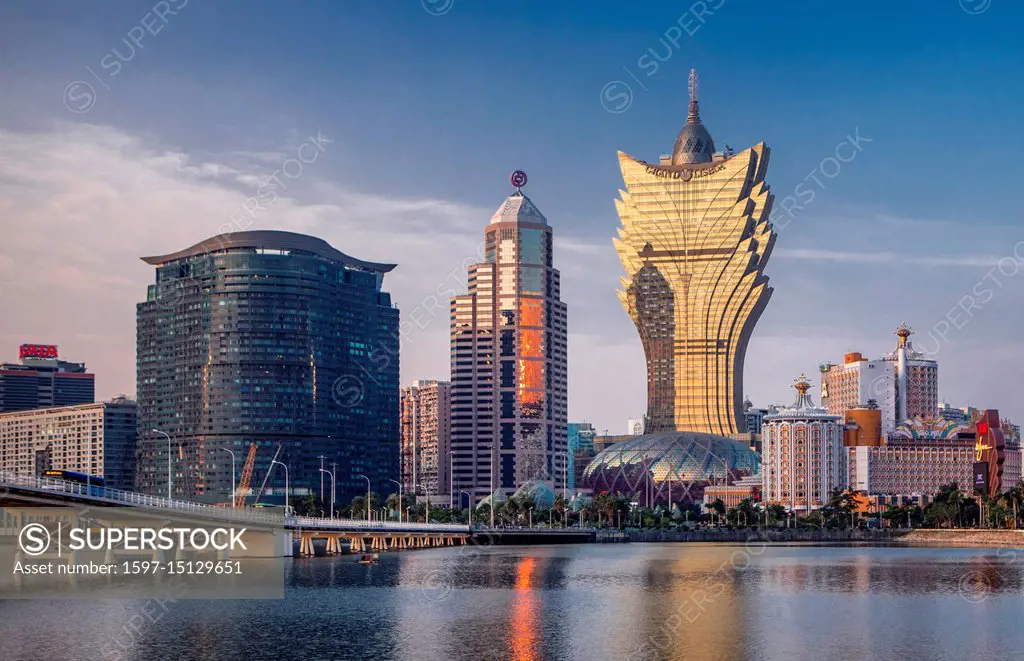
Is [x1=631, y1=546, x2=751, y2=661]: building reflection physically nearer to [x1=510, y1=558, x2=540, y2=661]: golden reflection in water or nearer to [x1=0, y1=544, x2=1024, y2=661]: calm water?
[x1=0, y1=544, x2=1024, y2=661]: calm water

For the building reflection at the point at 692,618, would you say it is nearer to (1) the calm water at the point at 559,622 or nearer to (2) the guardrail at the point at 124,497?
(1) the calm water at the point at 559,622

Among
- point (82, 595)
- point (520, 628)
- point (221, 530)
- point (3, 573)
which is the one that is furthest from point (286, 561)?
point (520, 628)

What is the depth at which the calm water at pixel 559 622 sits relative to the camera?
3981 inches

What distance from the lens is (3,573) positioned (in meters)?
164

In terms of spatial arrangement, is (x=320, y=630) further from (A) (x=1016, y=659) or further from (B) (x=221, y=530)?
(B) (x=221, y=530)

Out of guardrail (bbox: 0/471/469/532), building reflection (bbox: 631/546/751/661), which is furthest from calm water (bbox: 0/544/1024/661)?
guardrail (bbox: 0/471/469/532)

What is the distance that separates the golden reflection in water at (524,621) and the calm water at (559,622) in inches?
8.5

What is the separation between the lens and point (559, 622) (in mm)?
119812

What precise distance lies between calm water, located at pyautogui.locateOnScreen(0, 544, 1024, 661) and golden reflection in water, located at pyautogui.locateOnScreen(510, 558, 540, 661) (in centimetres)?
22

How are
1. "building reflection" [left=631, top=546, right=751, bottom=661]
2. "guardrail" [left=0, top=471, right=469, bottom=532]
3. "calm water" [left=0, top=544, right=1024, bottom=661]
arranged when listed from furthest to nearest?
"guardrail" [left=0, top=471, right=469, bottom=532] < "building reflection" [left=631, top=546, right=751, bottom=661] < "calm water" [left=0, top=544, right=1024, bottom=661]

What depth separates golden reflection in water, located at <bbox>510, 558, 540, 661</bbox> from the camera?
10131cm

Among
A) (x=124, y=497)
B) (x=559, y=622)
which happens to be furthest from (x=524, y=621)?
(x=124, y=497)

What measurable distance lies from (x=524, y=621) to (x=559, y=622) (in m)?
2.81

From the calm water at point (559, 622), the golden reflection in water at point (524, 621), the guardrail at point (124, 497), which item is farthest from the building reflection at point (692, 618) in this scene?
the guardrail at point (124, 497)
